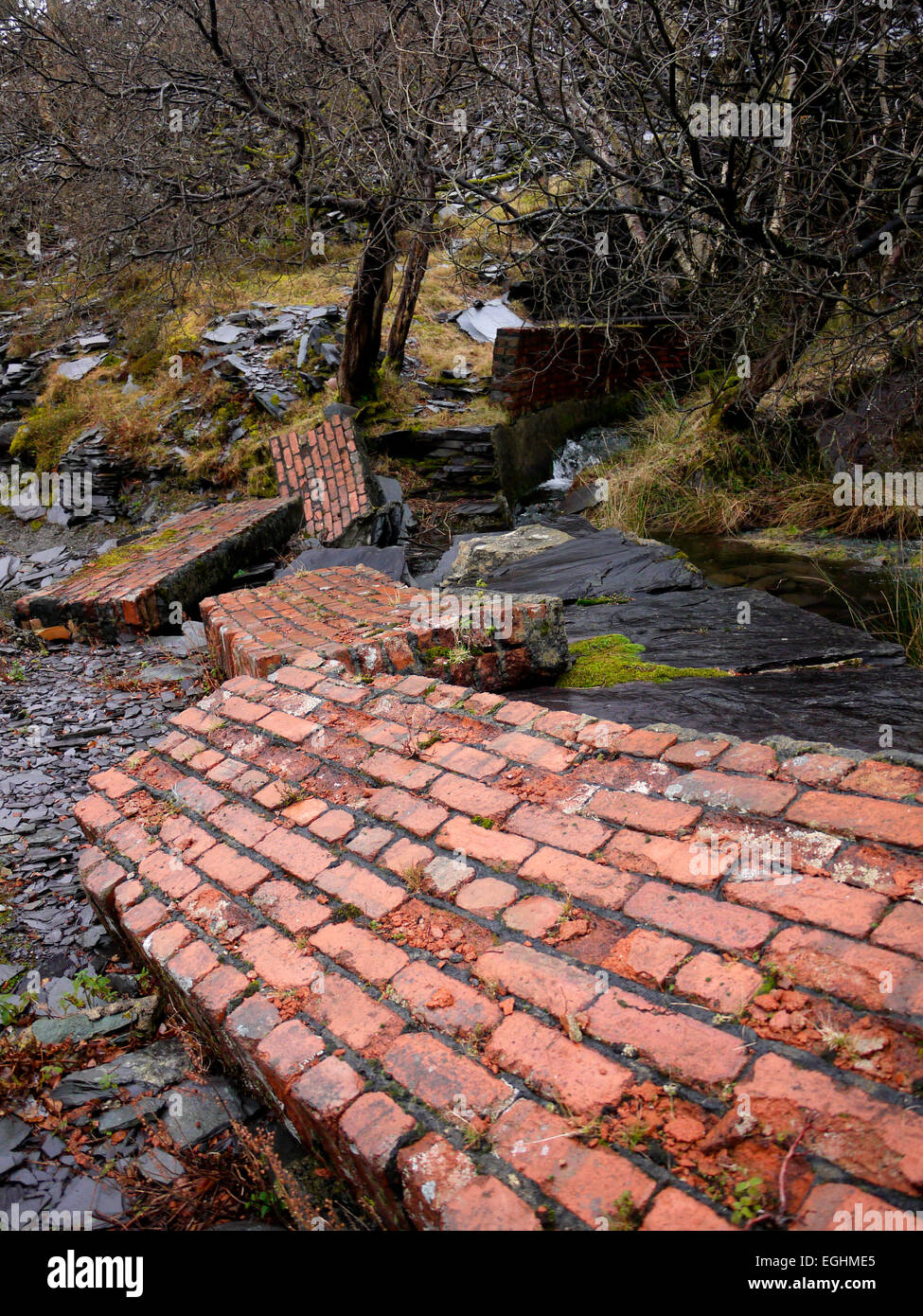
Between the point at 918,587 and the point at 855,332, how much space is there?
1638 mm

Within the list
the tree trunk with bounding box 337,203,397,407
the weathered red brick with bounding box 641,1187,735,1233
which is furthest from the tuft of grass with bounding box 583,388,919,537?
the weathered red brick with bounding box 641,1187,735,1233

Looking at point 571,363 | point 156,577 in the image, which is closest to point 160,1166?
point 156,577

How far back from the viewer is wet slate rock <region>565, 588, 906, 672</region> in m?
3.65

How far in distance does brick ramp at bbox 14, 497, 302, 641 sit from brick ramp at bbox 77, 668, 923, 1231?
340 cm

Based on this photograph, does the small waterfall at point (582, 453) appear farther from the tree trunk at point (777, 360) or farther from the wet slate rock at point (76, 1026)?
the wet slate rock at point (76, 1026)

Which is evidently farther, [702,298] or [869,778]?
[702,298]

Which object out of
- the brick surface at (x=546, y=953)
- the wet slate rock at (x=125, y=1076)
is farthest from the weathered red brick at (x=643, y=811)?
the wet slate rock at (x=125, y=1076)

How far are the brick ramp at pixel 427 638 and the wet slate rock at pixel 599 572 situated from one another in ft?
4.11

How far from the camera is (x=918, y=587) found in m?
4.43

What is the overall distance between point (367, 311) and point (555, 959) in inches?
312

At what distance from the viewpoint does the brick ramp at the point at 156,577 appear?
5.58 metres

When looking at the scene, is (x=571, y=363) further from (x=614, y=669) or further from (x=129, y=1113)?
(x=129, y=1113)
